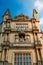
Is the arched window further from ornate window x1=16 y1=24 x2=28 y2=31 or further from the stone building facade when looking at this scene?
ornate window x1=16 y1=24 x2=28 y2=31

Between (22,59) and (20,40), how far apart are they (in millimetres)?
2473

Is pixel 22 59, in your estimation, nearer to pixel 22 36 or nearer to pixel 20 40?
pixel 20 40

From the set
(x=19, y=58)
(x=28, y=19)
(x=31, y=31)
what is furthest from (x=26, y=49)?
(x=28, y=19)

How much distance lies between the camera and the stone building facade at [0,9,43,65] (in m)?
18.0

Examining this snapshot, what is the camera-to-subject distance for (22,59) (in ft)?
59.6

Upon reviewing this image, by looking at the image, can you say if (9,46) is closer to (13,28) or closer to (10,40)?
(10,40)

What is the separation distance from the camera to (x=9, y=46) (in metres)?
18.8

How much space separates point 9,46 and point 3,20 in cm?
430

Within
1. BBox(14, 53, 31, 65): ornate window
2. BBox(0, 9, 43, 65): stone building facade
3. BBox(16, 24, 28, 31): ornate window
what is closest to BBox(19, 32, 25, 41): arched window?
BBox(0, 9, 43, 65): stone building facade

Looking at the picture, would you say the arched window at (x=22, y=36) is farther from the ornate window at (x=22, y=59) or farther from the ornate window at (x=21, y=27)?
the ornate window at (x=22, y=59)

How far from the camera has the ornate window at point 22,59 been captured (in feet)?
58.9

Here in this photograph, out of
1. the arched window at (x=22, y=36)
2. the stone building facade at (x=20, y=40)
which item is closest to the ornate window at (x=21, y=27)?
the stone building facade at (x=20, y=40)

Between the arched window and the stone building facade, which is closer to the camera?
the stone building facade

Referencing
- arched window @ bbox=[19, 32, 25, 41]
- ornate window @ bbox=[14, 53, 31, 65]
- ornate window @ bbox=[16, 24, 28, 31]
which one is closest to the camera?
ornate window @ bbox=[14, 53, 31, 65]
